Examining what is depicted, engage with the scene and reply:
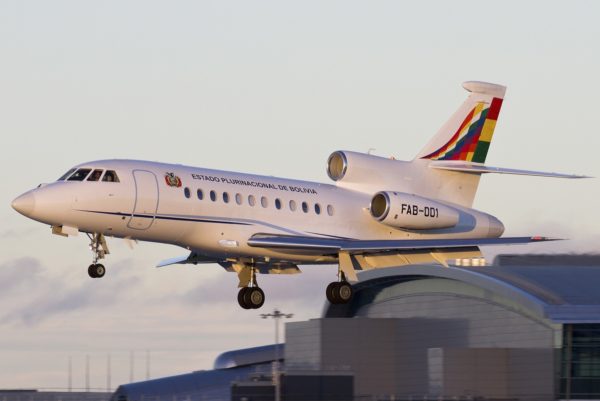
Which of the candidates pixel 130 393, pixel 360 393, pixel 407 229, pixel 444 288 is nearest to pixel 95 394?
pixel 130 393

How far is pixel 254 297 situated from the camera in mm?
40312

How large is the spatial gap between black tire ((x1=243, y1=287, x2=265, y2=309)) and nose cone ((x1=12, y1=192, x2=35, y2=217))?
26.0 ft

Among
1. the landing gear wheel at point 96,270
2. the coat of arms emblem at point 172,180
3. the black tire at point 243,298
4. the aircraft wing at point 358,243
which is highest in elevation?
the coat of arms emblem at point 172,180

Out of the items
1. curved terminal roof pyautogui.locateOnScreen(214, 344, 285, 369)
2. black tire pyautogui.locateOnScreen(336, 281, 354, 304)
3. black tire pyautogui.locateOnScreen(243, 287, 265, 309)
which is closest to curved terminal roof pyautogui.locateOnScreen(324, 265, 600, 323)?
curved terminal roof pyautogui.locateOnScreen(214, 344, 285, 369)

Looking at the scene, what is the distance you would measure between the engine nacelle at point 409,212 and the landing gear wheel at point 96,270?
875 cm

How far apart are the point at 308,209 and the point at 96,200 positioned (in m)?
6.79

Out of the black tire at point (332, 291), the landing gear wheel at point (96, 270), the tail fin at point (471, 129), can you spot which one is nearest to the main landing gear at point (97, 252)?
the landing gear wheel at point (96, 270)

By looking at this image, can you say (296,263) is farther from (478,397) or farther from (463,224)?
(478,397)

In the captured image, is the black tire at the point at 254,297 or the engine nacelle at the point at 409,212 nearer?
the engine nacelle at the point at 409,212

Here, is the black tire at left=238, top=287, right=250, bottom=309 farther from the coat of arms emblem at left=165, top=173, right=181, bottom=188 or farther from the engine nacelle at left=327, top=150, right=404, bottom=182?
the coat of arms emblem at left=165, top=173, right=181, bottom=188

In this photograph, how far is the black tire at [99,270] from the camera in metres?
36.4

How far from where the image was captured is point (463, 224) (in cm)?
4166

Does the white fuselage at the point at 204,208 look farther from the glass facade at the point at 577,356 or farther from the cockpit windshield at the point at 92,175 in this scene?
the glass facade at the point at 577,356

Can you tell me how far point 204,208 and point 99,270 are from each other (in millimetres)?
3363
